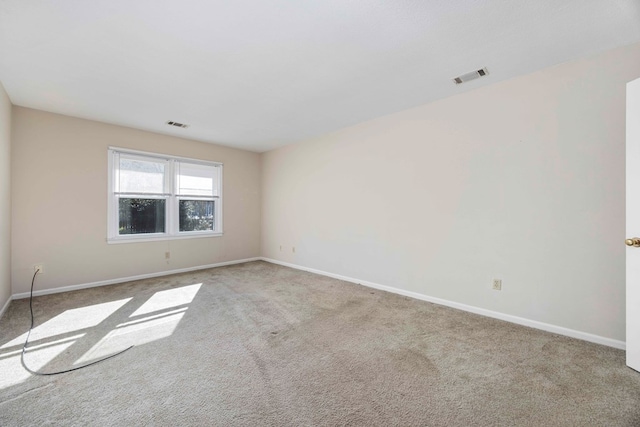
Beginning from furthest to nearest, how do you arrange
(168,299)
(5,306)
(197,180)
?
(197,180)
(168,299)
(5,306)

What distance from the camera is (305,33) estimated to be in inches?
77.8

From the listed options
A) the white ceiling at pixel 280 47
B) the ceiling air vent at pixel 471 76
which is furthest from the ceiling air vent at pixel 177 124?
the ceiling air vent at pixel 471 76

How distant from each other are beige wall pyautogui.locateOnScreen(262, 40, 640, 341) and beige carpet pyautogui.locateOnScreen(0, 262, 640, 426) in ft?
1.32

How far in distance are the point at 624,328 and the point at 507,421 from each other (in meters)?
1.62

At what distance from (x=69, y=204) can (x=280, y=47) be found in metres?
3.71

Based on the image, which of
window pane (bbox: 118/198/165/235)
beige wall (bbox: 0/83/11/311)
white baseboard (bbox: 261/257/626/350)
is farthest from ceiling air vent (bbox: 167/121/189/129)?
white baseboard (bbox: 261/257/626/350)

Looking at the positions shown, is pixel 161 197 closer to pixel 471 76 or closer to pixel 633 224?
pixel 471 76

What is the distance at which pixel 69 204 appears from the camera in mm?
3646

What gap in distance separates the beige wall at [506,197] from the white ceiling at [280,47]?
307 millimetres

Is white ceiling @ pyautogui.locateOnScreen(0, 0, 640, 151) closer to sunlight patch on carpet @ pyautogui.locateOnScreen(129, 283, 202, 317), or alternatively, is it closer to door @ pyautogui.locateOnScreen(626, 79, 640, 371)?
door @ pyautogui.locateOnScreen(626, 79, 640, 371)

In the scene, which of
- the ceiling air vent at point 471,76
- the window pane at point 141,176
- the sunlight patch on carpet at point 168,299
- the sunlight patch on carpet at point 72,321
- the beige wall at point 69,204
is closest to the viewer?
the sunlight patch on carpet at point 72,321

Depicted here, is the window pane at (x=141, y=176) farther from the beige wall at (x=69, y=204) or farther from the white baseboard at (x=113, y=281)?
the white baseboard at (x=113, y=281)

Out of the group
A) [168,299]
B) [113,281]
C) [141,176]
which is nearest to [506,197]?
[168,299]

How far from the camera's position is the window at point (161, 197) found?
4.07 meters
